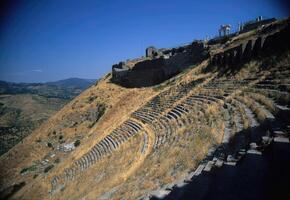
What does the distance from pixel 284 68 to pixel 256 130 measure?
7454mm

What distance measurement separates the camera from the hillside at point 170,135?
778cm

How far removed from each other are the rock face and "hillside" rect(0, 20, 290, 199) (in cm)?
225

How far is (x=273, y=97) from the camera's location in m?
10.2

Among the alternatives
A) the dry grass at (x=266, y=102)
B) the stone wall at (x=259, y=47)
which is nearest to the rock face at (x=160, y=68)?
the stone wall at (x=259, y=47)

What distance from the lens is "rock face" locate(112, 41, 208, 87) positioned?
32625mm

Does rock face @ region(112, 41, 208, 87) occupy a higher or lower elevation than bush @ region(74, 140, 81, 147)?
higher

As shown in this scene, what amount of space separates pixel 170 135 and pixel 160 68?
2341 centimetres

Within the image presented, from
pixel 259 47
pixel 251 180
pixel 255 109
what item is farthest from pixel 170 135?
pixel 259 47

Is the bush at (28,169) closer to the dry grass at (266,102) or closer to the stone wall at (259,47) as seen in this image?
the stone wall at (259,47)

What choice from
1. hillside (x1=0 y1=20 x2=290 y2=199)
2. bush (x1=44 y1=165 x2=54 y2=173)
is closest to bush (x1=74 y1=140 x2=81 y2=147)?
hillside (x1=0 y1=20 x2=290 y2=199)

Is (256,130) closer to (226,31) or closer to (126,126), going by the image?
(126,126)

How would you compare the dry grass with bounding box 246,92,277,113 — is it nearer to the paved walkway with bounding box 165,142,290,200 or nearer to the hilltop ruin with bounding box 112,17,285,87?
the paved walkway with bounding box 165,142,290,200

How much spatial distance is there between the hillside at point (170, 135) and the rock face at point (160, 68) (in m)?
2.25

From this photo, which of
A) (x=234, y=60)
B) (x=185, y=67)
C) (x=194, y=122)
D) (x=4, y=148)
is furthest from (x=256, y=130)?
(x=4, y=148)
